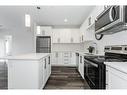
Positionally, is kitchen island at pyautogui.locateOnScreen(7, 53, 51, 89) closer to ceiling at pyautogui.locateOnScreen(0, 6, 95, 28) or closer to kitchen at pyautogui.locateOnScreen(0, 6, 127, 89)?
kitchen at pyautogui.locateOnScreen(0, 6, 127, 89)

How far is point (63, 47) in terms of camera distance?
26.6 ft

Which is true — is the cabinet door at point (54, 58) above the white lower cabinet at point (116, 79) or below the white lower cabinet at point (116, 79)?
below

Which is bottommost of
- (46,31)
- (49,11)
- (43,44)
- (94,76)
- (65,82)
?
(65,82)

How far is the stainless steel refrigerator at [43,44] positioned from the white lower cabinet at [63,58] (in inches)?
20.2

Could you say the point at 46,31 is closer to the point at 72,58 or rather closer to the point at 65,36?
the point at 65,36

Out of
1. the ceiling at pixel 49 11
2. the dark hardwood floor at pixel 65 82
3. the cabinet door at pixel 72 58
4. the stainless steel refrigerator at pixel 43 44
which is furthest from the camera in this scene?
the cabinet door at pixel 72 58

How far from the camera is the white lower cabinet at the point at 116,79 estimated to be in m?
1.32

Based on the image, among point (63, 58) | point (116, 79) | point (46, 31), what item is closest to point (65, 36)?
point (46, 31)

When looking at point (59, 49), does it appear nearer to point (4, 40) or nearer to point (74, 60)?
point (74, 60)

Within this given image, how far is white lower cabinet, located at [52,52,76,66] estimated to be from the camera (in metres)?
7.38

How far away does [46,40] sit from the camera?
7.20 meters

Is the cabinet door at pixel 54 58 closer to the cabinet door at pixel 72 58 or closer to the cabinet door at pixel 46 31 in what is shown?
the cabinet door at pixel 72 58

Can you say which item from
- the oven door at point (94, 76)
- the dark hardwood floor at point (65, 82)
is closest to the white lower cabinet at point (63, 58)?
the dark hardwood floor at point (65, 82)

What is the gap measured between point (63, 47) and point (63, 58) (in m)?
0.95
